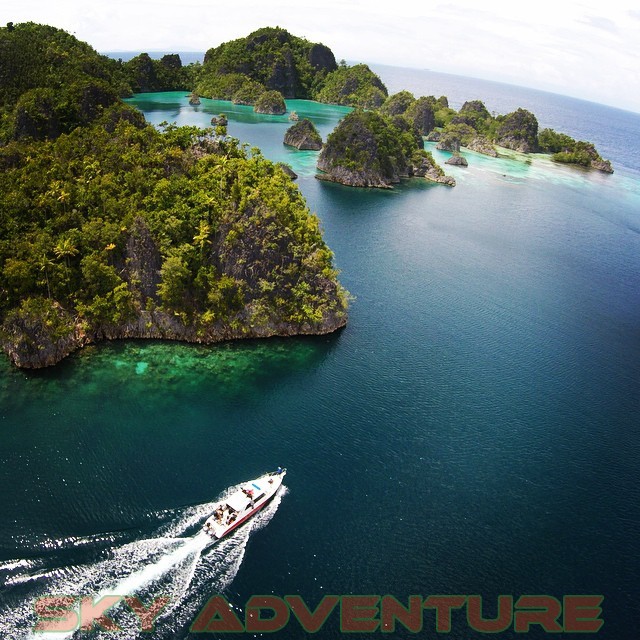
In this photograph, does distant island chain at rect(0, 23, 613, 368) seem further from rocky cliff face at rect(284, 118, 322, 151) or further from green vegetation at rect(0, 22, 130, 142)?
rocky cliff face at rect(284, 118, 322, 151)

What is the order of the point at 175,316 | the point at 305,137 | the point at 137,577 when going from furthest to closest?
the point at 305,137
the point at 175,316
the point at 137,577

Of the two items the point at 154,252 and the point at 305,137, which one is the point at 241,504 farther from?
the point at 305,137

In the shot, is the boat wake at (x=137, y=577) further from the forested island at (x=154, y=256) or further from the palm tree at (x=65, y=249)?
the palm tree at (x=65, y=249)

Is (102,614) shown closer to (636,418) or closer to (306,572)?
(306,572)

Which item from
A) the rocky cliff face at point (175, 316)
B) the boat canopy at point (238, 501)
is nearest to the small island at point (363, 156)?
the rocky cliff face at point (175, 316)

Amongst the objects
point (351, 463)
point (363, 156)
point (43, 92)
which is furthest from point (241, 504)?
point (363, 156)
